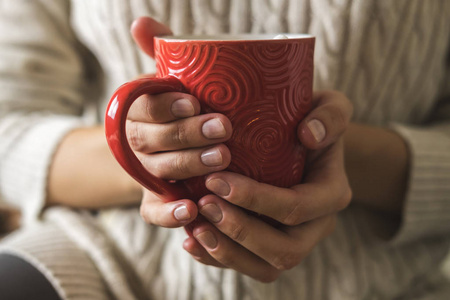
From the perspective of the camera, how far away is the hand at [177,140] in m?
0.38

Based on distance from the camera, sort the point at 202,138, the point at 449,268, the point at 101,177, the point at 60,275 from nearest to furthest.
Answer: the point at 202,138
the point at 60,275
the point at 101,177
the point at 449,268

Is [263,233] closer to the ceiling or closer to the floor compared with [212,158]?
closer to the floor

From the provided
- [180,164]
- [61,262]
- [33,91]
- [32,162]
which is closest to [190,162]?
[180,164]

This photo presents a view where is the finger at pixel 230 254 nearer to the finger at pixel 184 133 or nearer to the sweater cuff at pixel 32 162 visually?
the finger at pixel 184 133

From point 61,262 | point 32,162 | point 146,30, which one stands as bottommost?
point 61,262

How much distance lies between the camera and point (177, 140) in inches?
15.4

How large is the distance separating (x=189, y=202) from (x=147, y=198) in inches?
4.1

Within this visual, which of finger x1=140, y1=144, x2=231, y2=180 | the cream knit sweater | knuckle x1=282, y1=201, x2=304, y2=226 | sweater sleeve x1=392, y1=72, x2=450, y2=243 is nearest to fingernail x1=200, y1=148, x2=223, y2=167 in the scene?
finger x1=140, y1=144, x2=231, y2=180

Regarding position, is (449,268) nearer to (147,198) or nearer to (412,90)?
(412,90)

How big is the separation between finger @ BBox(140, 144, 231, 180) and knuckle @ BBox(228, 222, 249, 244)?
66 millimetres

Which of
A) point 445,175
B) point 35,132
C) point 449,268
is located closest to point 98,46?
point 35,132

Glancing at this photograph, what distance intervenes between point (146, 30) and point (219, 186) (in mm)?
228

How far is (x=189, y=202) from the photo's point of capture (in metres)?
0.40

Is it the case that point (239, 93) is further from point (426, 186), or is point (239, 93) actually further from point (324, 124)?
point (426, 186)
